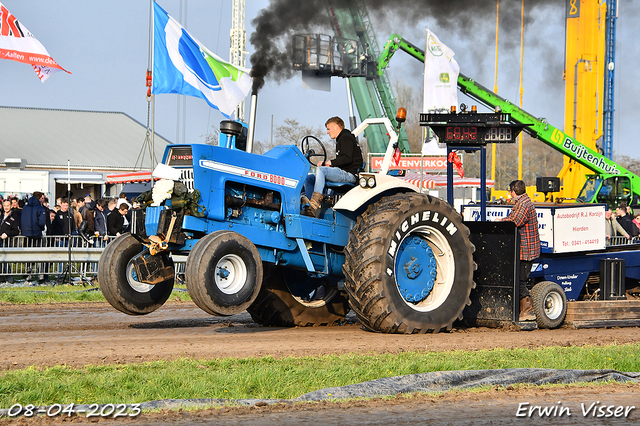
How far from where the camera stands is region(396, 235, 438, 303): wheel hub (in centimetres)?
855

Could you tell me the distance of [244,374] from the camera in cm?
577

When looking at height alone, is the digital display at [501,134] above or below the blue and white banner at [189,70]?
below

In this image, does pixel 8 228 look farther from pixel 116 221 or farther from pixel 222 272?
pixel 222 272

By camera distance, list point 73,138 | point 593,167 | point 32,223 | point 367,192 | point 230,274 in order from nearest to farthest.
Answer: point 230,274
point 367,192
point 32,223
point 593,167
point 73,138

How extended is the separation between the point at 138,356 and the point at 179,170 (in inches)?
82.6

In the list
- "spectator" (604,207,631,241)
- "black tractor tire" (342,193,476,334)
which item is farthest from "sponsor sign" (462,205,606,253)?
"spectator" (604,207,631,241)

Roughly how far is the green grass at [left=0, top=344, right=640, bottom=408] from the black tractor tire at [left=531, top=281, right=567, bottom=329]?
7.06ft

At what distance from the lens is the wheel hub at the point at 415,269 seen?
8.55m

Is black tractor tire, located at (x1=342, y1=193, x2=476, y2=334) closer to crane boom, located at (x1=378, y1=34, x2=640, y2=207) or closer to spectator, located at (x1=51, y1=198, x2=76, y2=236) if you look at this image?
spectator, located at (x1=51, y1=198, x2=76, y2=236)

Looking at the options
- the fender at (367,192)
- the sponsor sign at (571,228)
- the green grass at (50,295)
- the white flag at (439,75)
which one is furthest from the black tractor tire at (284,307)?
the white flag at (439,75)

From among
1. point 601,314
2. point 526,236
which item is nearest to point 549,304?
point 601,314

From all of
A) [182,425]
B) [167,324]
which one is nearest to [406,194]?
[167,324]

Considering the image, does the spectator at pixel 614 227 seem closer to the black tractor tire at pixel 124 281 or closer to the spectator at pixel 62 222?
the spectator at pixel 62 222

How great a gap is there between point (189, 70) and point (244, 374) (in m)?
9.69
